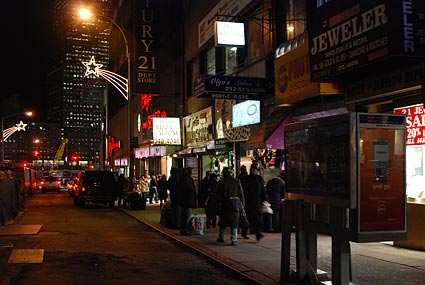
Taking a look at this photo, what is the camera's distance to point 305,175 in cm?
793

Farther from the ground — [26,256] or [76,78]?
[76,78]

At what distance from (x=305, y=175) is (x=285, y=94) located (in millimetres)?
7559

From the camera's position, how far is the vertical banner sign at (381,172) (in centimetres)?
677

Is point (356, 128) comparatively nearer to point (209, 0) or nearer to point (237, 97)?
point (237, 97)

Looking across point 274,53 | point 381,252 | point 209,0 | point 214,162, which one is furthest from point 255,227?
point 209,0

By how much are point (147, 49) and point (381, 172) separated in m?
23.9

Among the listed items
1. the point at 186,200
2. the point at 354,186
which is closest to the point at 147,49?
the point at 186,200

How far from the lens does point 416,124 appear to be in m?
10.9

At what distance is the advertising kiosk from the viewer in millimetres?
6695

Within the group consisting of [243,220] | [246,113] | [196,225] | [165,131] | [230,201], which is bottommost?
[196,225]

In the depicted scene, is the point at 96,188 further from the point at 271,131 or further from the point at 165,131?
the point at 271,131

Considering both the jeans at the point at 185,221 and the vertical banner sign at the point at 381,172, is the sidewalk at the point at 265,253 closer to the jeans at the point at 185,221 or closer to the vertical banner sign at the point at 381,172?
the jeans at the point at 185,221

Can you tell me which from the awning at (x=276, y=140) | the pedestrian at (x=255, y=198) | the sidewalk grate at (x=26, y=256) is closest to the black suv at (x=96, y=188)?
the awning at (x=276, y=140)

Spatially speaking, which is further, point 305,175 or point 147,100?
point 147,100
